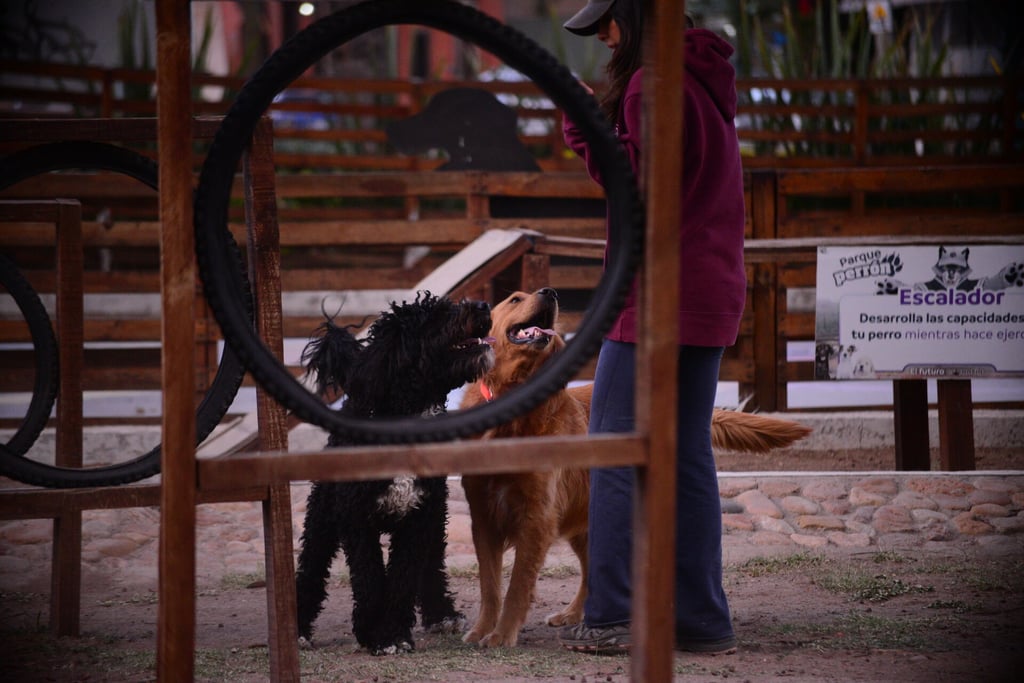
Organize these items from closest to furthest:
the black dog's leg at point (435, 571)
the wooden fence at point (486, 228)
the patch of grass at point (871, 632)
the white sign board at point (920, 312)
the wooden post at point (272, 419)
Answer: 1. the wooden post at point (272, 419)
2. the patch of grass at point (871, 632)
3. the black dog's leg at point (435, 571)
4. the white sign board at point (920, 312)
5. the wooden fence at point (486, 228)

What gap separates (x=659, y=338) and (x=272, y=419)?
1.30 meters

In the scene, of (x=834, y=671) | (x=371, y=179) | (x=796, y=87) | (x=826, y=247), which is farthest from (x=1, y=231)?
(x=796, y=87)

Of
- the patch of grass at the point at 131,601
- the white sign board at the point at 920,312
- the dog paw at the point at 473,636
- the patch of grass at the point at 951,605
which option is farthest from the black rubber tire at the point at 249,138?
the white sign board at the point at 920,312

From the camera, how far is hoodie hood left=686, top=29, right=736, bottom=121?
10.6 ft

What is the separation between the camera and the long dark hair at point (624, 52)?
322 cm

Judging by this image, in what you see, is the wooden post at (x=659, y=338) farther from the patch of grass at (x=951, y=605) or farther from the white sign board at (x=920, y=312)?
the white sign board at (x=920, y=312)

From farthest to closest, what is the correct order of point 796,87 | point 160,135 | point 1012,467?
1. point 796,87
2. point 1012,467
3. point 160,135

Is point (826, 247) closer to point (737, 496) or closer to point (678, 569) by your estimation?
point (737, 496)

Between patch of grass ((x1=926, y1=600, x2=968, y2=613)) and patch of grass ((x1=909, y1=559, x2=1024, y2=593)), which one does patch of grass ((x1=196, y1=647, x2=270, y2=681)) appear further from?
patch of grass ((x1=909, y1=559, x2=1024, y2=593))

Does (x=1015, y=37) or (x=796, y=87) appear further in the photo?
(x=1015, y=37)

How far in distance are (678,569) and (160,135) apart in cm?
217

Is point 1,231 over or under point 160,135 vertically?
over

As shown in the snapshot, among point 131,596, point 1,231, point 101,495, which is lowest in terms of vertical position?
point 131,596

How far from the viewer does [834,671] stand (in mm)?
3281
